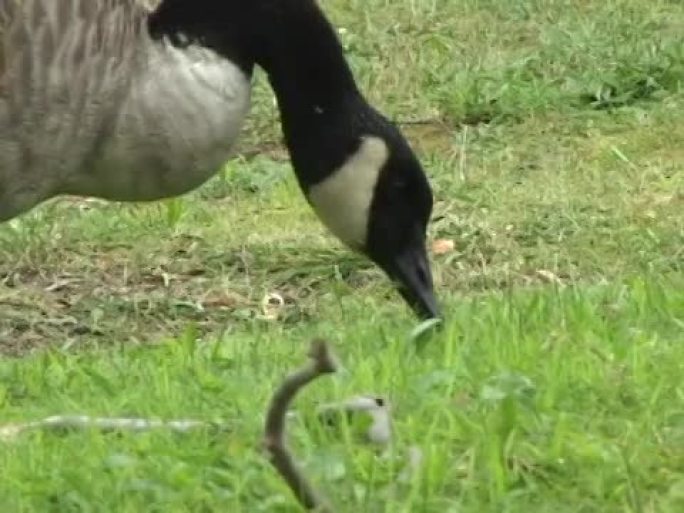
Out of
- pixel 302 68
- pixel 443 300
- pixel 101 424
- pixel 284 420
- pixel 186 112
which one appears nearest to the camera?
pixel 284 420

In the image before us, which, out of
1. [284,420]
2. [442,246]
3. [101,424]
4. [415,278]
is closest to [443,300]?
[415,278]

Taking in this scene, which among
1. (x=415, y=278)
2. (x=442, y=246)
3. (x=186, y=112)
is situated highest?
(x=186, y=112)

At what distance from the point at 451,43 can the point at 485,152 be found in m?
2.07

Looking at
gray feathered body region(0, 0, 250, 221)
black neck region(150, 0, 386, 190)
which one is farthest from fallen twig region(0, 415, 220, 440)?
black neck region(150, 0, 386, 190)

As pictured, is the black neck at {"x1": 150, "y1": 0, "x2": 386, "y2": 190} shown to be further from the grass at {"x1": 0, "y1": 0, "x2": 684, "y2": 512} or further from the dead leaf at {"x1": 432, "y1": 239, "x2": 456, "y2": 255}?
the dead leaf at {"x1": 432, "y1": 239, "x2": 456, "y2": 255}

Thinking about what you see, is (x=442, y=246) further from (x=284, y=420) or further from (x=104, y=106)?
(x=284, y=420)

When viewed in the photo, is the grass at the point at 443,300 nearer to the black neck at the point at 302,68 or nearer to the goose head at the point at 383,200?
the goose head at the point at 383,200

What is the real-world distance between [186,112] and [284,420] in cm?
278

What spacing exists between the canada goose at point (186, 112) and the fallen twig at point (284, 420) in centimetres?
242

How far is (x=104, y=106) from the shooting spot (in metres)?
5.73

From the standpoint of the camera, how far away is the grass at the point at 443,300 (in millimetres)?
3785

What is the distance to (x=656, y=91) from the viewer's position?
11469 millimetres

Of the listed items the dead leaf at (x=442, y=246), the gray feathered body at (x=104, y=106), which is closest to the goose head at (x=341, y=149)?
the gray feathered body at (x=104, y=106)

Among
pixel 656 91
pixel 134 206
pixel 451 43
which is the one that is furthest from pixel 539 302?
pixel 451 43
